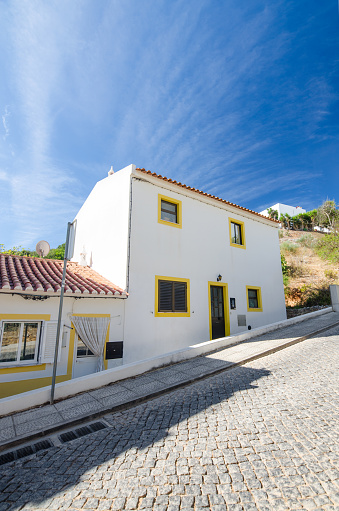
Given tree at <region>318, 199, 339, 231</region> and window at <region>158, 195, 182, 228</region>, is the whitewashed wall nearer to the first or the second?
window at <region>158, 195, 182, 228</region>

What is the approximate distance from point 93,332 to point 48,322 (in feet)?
4.69

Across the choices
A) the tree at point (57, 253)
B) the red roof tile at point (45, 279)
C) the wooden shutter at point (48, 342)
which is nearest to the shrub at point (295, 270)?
the red roof tile at point (45, 279)

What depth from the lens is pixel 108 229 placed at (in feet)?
36.2

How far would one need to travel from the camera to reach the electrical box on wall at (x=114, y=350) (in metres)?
8.52

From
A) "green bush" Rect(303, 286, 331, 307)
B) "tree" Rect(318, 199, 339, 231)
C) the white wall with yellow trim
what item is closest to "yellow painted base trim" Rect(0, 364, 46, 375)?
the white wall with yellow trim

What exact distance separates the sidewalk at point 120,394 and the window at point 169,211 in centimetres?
545

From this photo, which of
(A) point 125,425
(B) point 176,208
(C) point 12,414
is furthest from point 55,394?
(B) point 176,208

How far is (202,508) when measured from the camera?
Result: 2561mm

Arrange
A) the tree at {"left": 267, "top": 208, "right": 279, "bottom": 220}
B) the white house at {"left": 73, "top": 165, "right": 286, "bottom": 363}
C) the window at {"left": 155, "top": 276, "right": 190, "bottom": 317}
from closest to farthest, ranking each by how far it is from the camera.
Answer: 1. the white house at {"left": 73, "top": 165, "right": 286, "bottom": 363}
2. the window at {"left": 155, "top": 276, "right": 190, "bottom": 317}
3. the tree at {"left": 267, "top": 208, "right": 279, "bottom": 220}

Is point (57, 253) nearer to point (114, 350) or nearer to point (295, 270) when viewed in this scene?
point (114, 350)

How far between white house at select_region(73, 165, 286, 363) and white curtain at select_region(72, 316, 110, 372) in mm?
762

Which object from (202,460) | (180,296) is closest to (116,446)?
(202,460)

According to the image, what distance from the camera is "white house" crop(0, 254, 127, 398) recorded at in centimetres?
714

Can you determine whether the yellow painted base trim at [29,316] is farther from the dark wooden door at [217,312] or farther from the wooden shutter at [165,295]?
the dark wooden door at [217,312]
